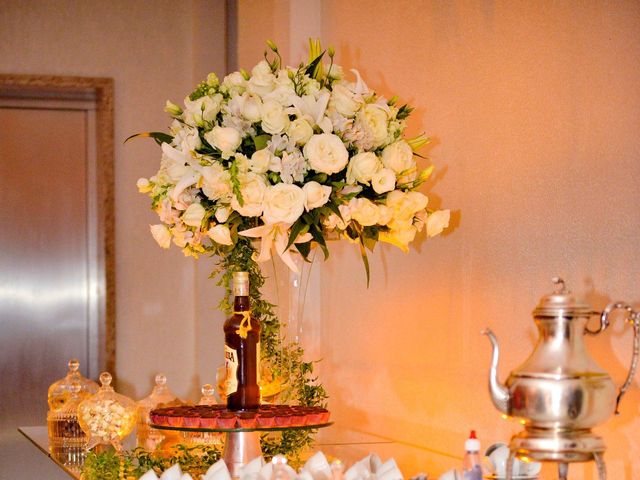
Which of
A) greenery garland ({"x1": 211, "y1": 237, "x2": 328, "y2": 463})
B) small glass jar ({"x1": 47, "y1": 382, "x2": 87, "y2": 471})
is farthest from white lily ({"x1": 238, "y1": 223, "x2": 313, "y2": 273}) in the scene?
small glass jar ({"x1": 47, "y1": 382, "x2": 87, "y2": 471})

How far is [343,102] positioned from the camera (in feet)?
7.19

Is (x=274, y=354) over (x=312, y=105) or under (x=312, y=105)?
under

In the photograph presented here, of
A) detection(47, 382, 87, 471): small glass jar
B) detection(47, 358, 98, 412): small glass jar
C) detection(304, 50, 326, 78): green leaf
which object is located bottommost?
detection(47, 382, 87, 471): small glass jar

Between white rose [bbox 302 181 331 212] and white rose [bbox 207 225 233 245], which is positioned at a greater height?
white rose [bbox 302 181 331 212]

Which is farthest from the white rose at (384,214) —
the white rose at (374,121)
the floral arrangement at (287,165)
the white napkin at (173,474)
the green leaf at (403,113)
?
the white napkin at (173,474)

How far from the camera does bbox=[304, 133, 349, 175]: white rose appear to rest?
6.95ft

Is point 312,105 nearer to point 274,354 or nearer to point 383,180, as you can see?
point 383,180

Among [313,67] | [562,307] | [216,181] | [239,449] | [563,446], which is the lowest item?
[239,449]

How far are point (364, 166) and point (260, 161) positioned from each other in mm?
214

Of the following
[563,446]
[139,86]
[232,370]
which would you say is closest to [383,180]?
[232,370]

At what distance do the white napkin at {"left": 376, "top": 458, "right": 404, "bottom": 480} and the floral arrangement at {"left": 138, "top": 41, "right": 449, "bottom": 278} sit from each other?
1.81ft

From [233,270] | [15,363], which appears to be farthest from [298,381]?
[15,363]

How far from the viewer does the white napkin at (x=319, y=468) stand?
1771mm

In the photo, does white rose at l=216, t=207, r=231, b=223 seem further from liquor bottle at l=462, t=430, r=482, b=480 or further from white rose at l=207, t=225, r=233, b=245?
liquor bottle at l=462, t=430, r=482, b=480
